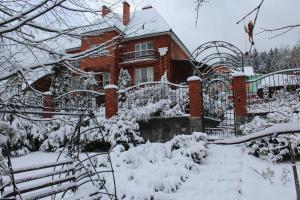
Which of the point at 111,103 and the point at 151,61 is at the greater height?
the point at 151,61

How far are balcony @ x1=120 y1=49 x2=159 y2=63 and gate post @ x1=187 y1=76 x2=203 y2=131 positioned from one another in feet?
60.9

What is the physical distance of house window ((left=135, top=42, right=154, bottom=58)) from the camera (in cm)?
3053

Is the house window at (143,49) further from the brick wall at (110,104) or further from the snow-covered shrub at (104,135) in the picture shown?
the snow-covered shrub at (104,135)

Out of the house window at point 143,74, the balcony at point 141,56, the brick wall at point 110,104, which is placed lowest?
the brick wall at point 110,104

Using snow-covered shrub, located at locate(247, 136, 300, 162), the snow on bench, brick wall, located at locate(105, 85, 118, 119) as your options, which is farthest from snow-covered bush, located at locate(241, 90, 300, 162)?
the snow on bench

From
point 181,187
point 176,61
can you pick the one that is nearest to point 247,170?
point 181,187

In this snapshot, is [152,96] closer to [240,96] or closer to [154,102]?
[154,102]

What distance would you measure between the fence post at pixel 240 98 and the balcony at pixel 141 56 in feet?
62.1

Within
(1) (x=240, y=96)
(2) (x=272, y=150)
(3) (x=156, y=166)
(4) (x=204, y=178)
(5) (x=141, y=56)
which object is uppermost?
(5) (x=141, y=56)

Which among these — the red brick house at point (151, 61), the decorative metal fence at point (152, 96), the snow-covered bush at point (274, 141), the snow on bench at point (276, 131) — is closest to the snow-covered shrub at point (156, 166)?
the snow-covered bush at point (274, 141)

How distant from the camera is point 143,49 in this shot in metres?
31.3

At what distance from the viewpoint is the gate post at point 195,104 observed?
37.5 ft

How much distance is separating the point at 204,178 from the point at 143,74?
24.0m

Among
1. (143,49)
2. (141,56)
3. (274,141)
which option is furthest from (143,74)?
(274,141)
